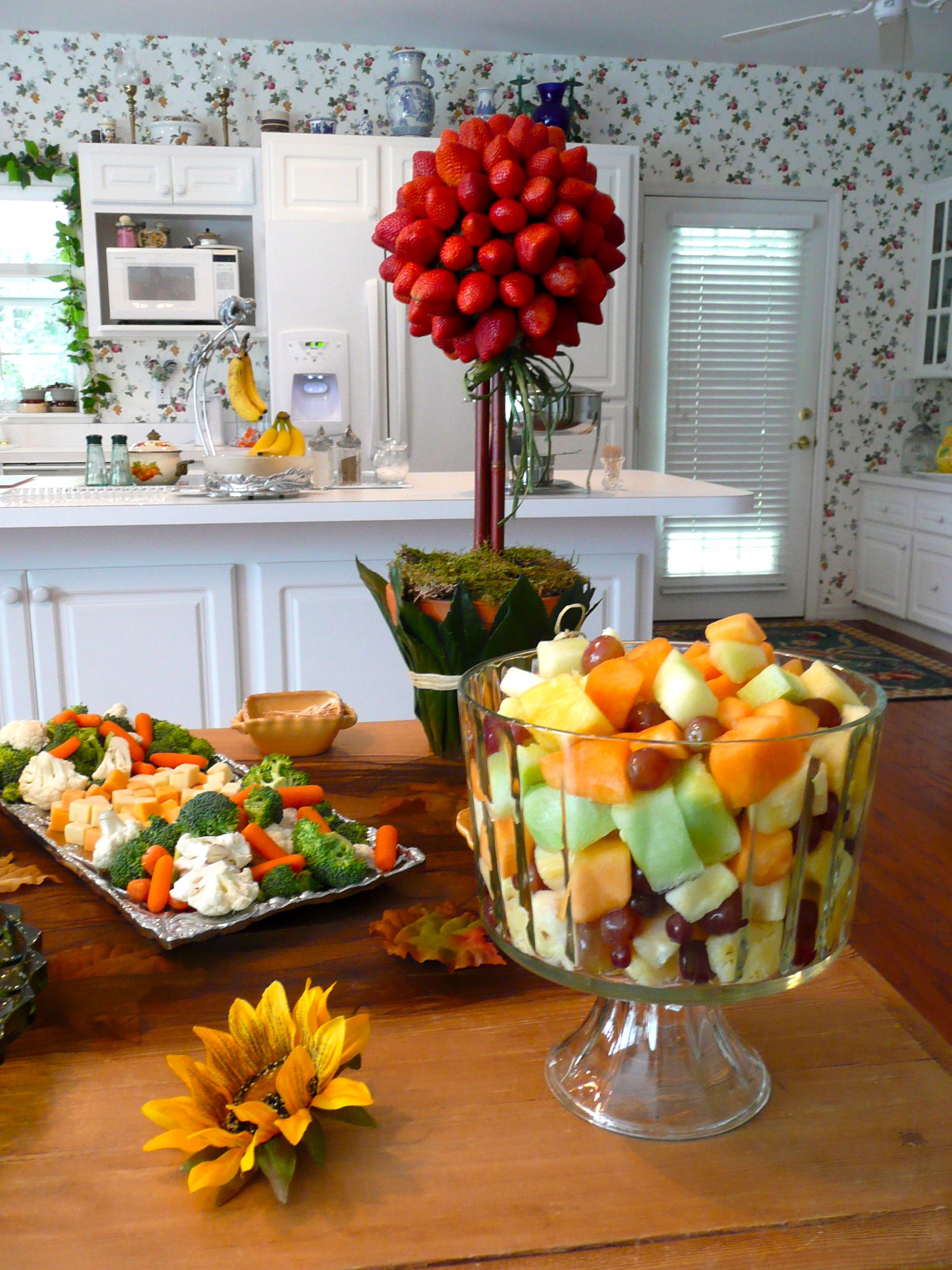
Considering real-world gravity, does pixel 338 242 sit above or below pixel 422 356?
above

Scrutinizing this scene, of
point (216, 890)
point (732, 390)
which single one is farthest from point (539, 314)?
point (732, 390)

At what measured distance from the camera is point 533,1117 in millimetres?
554

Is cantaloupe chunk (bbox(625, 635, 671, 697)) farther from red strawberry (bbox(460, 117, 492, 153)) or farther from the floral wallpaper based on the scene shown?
the floral wallpaper

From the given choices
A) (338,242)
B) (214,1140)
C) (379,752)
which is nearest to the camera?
(214,1140)

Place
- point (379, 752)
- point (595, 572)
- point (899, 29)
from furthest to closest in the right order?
point (899, 29)
point (595, 572)
point (379, 752)

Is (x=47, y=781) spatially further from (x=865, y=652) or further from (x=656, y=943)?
(x=865, y=652)

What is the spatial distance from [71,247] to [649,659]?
495 cm

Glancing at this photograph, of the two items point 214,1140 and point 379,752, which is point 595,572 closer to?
point 379,752

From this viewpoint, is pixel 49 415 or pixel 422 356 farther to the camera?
pixel 49 415

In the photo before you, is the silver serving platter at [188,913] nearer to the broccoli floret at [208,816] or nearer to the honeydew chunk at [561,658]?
the broccoli floret at [208,816]

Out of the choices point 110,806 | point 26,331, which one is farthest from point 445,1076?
point 26,331

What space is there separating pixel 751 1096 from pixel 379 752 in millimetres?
622

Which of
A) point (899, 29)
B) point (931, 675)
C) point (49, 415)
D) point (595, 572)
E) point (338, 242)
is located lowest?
point (931, 675)

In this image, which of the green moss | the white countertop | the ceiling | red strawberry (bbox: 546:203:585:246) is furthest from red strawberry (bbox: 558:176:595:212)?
the ceiling
